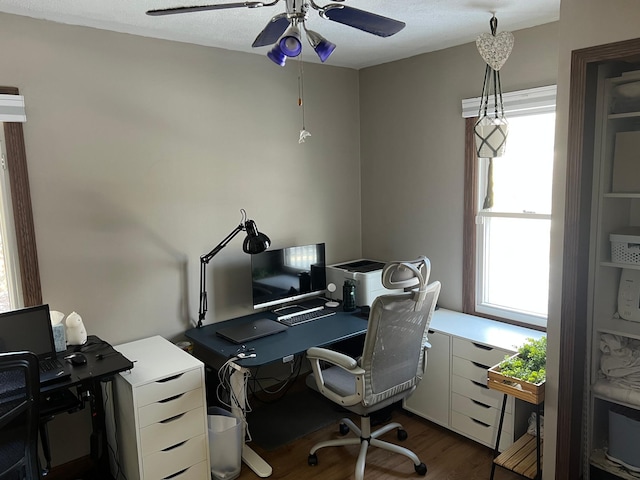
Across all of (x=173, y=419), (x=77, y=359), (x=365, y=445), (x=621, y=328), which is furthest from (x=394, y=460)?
(x=77, y=359)

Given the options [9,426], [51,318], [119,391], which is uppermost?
[51,318]

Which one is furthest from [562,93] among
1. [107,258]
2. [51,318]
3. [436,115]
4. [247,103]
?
[51,318]

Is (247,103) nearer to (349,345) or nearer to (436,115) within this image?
(436,115)

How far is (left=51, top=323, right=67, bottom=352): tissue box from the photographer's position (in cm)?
242

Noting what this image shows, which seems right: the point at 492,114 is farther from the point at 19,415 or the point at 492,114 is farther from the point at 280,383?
the point at 19,415

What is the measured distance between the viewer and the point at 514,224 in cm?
306

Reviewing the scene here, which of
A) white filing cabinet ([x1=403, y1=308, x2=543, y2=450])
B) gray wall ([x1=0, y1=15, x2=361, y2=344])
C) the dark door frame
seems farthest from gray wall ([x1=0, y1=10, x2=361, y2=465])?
the dark door frame

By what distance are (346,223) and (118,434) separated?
225cm

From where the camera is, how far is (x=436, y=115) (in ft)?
11.0

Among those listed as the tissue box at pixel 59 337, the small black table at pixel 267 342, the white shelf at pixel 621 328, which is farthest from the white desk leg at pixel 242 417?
the white shelf at pixel 621 328

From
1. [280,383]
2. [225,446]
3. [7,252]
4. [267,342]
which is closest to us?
[7,252]

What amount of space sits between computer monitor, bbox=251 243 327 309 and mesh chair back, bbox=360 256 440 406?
3.23 feet

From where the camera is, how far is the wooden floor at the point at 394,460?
8.70 ft

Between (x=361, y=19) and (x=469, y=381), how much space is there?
6.97 feet
